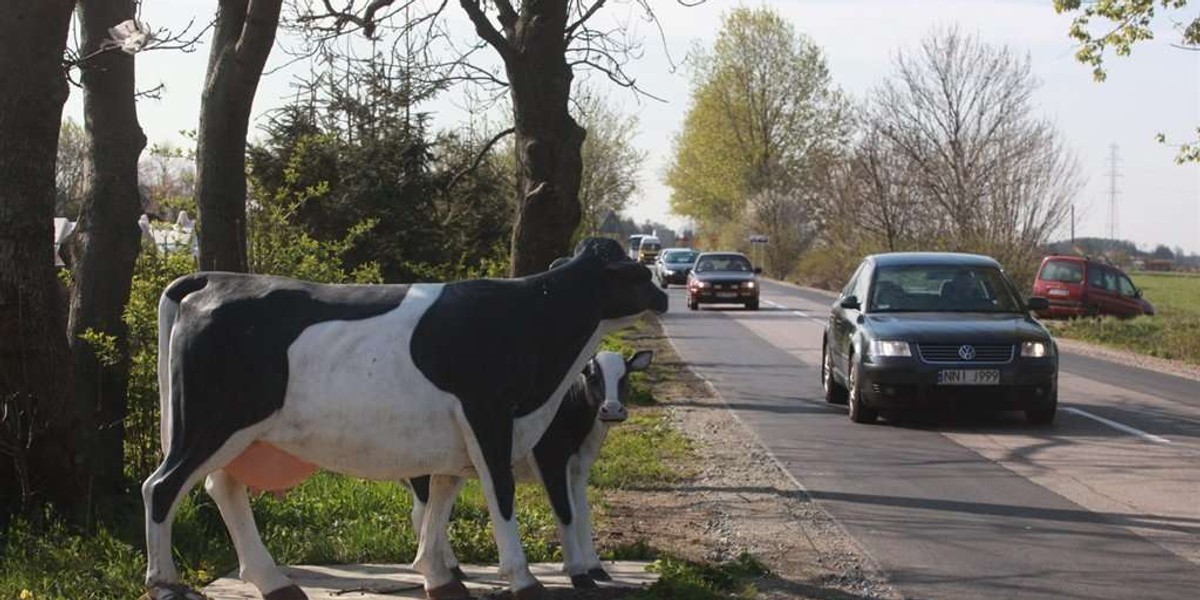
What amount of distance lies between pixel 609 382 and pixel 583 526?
2.44 ft

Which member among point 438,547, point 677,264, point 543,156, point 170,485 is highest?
point 543,156

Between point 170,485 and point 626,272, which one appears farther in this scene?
point 626,272

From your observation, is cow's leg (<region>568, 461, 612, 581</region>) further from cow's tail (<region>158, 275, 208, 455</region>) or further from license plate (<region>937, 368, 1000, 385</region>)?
license plate (<region>937, 368, 1000, 385</region>)

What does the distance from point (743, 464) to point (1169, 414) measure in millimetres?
6542

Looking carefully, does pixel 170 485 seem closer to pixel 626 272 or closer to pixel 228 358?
pixel 228 358

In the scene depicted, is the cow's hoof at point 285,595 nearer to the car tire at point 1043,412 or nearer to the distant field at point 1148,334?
the car tire at point 1043,412

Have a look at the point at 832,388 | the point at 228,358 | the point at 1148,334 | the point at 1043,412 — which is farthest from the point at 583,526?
the point at 1148,334

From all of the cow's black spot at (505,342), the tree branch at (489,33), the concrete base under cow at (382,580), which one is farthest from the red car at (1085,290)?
the cow's black spot at (505,342)

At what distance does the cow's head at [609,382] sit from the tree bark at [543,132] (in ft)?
26.6

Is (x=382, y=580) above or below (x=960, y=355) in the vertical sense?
below

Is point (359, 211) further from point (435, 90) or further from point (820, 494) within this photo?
point (820, 494)

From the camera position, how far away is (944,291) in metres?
16.5

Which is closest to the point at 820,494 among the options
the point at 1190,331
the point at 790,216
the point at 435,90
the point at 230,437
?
the point at 230,437

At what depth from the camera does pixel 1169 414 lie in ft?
55.8
